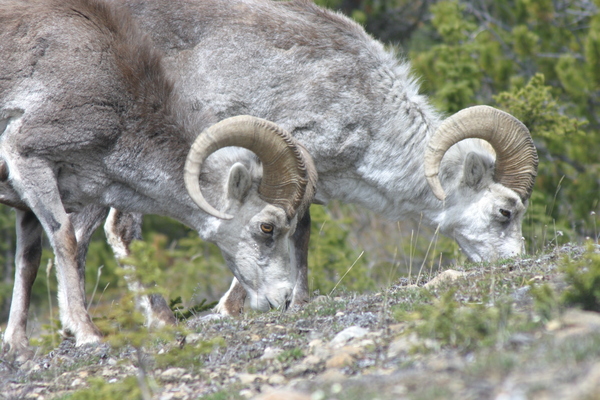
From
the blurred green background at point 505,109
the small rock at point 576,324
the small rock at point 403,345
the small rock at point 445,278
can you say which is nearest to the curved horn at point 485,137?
the blurred green background at point 505,109

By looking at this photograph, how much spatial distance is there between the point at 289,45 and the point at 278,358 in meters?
4.21

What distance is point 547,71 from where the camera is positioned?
1261cm

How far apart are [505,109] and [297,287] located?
13.3 feet

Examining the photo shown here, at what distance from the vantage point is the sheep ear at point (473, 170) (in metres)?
8.38

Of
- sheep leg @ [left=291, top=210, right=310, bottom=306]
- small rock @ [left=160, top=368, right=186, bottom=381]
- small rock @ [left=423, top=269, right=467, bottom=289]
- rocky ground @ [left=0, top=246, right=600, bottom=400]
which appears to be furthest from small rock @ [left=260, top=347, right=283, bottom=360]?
sheep leg @ [left=291, top=210, right=310, bottom=306]

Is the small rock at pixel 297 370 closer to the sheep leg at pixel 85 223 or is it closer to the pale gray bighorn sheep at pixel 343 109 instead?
the pale gray bighorn sheep at pixel 343 109

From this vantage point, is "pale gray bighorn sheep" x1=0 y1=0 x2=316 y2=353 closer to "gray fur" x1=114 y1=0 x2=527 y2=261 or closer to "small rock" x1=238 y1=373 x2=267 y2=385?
"gray fur" x1=114 y1=0 x2=527 y2=261

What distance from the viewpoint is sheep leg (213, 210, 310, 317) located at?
834cm

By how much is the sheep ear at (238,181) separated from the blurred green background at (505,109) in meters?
2.00

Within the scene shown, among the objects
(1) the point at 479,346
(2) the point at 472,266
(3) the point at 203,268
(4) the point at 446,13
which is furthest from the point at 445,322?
(3) the point at 203,268

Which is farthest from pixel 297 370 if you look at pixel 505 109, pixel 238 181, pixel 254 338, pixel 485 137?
pixel 505 109

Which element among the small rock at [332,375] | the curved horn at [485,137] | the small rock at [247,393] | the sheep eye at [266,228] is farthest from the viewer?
the curved horn at [485,137]

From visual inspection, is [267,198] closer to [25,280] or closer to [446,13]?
[25,280]

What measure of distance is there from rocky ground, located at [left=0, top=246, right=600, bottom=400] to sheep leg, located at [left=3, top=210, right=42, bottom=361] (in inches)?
31.0
